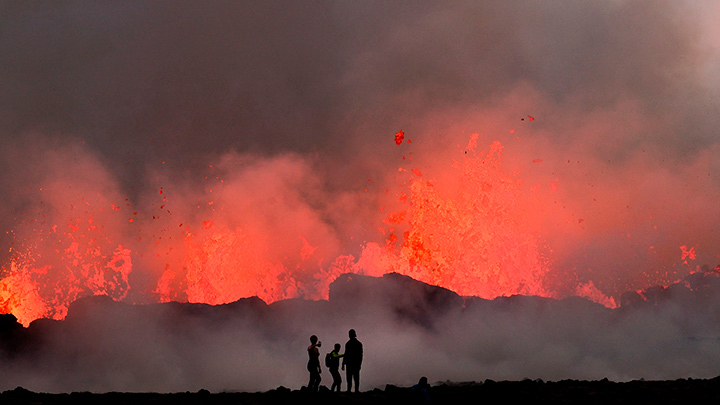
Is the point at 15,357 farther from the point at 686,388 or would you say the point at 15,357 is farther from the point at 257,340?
the point at 686,388

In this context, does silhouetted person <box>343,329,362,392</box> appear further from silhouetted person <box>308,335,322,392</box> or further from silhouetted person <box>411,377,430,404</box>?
silhouetted person <box>411,377,430,404</box>

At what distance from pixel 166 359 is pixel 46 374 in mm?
29103

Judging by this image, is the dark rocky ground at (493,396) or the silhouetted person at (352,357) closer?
the dark rocky ground at (493,396)

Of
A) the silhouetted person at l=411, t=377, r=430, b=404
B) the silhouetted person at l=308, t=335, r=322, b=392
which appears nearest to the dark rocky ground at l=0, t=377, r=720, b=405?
the silhouetted person at l=411, t=377, r=430, b=404

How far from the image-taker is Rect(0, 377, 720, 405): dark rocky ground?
22.3 metres

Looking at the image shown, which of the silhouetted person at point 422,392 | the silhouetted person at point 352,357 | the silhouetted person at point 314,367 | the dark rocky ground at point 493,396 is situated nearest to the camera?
the silhouetted person at point 422,392

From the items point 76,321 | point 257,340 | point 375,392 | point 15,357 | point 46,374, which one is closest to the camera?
point 375,392

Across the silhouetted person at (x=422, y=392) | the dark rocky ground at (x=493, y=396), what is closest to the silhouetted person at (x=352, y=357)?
the dark rocky ground at (x=493, y=396)

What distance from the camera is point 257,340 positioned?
18250 centimetres

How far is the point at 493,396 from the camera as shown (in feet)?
76.5

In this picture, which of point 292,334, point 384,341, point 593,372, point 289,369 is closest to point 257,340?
point 292,334

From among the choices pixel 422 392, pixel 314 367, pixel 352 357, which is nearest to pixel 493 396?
pixel 422 392

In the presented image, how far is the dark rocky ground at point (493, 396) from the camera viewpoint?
73.3ft

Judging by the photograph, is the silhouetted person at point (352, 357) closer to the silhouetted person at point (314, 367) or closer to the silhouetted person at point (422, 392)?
the silhouetted person at point (314, 367)
